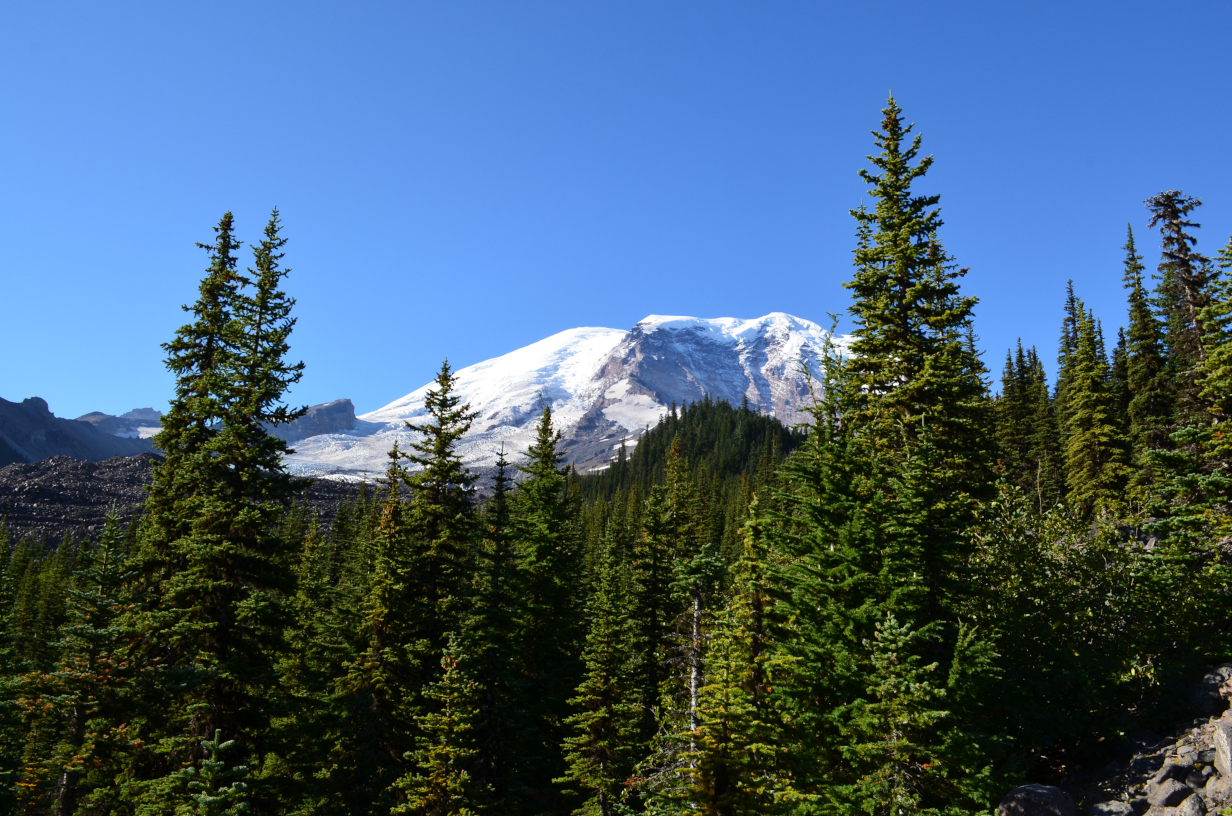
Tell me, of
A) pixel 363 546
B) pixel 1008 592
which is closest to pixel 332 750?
pixel 363 546

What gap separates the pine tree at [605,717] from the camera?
27.9m

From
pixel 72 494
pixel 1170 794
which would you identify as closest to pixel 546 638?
pixel 1170 794

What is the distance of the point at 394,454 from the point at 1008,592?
27.3m

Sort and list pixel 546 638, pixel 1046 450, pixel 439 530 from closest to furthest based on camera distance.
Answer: pixel 439 530, pixel 546 638, pixel 1046 450

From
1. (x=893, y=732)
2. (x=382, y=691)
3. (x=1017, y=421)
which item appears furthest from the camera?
(x=1017, y=421)

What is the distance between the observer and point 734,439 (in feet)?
503

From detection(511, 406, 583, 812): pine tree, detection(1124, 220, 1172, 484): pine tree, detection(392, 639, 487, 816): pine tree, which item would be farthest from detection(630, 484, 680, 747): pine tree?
detection(1124, 220, 1172, 484): pine tree

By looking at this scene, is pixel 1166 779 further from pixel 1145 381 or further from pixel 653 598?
pixel 1145 381

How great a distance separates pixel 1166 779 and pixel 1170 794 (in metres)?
0.46

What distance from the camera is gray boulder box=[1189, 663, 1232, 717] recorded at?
15508 millimetres

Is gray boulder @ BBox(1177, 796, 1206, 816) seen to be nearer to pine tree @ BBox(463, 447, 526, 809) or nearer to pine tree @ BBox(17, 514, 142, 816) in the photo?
pine tree @ BBox(463, 447, 526, 809)

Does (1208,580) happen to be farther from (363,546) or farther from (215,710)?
(363,546)

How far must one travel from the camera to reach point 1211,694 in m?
15.7

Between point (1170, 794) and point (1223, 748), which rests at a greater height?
point (1223, 748)
